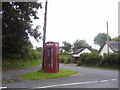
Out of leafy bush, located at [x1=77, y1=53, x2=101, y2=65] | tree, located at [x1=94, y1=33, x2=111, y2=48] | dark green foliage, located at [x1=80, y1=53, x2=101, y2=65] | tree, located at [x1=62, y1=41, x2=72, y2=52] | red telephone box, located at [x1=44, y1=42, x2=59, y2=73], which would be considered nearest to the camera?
red telephone box, located at [x1=44, y1=42, x2=59, y2=73]

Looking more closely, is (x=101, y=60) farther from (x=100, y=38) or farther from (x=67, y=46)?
(x=100, y=38)

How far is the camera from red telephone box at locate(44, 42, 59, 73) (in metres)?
15.7

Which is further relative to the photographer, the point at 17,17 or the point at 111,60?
the point at 111,60

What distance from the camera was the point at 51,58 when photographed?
52.1 feet

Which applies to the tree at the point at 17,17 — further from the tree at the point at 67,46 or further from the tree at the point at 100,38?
the tree at the point at 100,38

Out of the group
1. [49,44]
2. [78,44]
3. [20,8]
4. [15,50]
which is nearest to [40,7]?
[20,8]

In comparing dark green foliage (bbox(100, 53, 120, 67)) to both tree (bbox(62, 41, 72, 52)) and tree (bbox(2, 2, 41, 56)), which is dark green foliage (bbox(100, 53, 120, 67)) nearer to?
tree (bbox(2, 2, 41, 56))

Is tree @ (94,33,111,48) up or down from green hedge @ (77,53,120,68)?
up

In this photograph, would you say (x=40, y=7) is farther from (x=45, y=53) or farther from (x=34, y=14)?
(x=45, y=53)

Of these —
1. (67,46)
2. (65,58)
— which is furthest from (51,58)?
(67,46)

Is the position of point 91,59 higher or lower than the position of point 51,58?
lower

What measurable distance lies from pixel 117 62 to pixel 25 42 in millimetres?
13741

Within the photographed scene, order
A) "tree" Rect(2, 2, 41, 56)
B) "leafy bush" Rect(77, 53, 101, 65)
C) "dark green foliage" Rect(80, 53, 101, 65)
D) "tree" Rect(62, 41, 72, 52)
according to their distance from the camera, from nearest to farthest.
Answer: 1. "tree" Rect(2, 2, 41, 56)
2. "leafy bush" Rect(77, 53, 101, 65)
3. "dark green foliage" Rect(80, 53, 101, 65)
4. "tree" Rect(62, 41, 72, 52)

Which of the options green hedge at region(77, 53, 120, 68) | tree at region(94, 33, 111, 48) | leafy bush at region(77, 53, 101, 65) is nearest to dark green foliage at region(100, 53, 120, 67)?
green hedge at region(77, 53, 120, 68)
